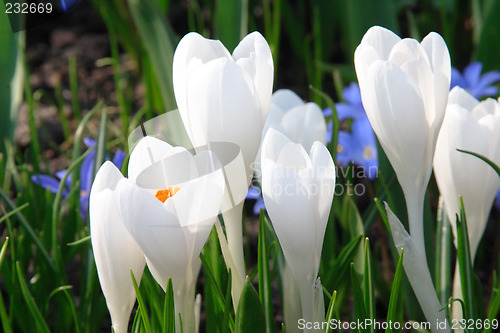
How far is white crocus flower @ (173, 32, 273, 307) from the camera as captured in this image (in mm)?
611

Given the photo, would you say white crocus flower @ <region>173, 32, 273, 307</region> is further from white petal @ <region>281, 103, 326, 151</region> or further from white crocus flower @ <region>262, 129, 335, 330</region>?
white petal @ <region>281, 103, 326, 151</region>

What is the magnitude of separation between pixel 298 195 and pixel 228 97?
4.2 inches

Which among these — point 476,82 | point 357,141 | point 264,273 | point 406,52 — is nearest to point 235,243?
point 264,273

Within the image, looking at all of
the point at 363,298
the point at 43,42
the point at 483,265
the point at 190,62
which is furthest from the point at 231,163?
the point at 43,42

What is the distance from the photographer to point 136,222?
56 centimetres

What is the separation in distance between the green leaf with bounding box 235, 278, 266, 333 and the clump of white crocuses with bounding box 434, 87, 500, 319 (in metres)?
0.23

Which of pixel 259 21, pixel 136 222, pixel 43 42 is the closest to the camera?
pixel 136 222

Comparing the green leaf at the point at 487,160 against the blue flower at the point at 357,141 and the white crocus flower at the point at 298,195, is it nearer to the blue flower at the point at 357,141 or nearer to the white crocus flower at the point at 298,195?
the white crocus flower at the point at 298,195

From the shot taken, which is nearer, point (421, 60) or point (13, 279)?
point (421, 60)

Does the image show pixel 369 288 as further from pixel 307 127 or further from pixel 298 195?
pixel 307 127

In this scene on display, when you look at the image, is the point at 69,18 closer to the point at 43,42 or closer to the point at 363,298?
the point at 43,42

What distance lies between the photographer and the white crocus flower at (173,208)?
557mm

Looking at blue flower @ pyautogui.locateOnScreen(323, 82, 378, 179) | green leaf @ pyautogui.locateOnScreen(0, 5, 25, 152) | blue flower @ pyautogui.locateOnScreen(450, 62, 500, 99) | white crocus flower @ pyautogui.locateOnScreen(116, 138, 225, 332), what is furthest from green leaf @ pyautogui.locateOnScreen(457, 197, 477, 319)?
green leaf @ pyautogui.locateOnScreen(0, 5, 25, 152)

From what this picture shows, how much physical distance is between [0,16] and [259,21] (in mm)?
859
